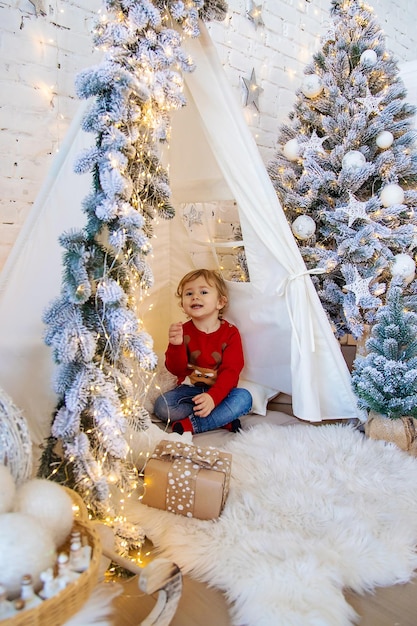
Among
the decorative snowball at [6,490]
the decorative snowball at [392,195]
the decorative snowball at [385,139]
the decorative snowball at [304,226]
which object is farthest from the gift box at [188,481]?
the decorative snowball at [385,139]

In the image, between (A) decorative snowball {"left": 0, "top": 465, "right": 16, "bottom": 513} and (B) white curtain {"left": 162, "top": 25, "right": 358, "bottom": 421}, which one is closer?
(A) decorative snowball {"left": 0, "top": 465, "right": 16, "bottom": 513}

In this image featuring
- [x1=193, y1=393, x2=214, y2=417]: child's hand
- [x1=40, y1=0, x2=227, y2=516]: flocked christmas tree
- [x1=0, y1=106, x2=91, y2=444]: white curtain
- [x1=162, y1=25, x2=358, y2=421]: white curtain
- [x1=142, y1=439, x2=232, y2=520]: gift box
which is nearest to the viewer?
[x1=40, y1=0, x2=227, y2=516]: flocked christmas tree

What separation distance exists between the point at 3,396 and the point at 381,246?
5.40 feet

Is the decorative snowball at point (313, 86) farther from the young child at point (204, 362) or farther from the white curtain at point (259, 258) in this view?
the young child at point (204, 362)

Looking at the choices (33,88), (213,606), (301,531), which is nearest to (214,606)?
(213,606)

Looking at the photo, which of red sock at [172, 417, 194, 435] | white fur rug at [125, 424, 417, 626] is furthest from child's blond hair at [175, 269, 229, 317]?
white fur rug at [125, 424, 417, 626]

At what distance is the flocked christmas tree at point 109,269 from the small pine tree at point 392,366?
919mm

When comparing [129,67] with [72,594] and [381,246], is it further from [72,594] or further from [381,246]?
[381,246]

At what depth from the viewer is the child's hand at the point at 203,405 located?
5.79 feet

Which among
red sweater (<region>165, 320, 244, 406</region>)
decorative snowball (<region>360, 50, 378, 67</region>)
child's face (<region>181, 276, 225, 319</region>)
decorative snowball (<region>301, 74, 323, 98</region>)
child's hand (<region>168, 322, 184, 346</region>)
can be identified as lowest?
red sweater (<region>165, 320, 244, 406</region>)

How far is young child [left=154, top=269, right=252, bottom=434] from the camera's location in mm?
1862

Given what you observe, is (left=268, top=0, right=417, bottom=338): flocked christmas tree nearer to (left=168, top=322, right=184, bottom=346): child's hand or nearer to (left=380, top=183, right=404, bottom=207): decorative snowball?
(left=380, top=183, right=404, bottom=207): decorative snowball

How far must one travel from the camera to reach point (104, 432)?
1.10 metres

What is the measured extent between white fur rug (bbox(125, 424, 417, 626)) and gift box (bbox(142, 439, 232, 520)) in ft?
0.09
